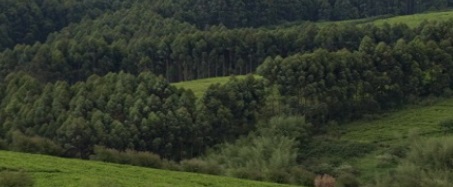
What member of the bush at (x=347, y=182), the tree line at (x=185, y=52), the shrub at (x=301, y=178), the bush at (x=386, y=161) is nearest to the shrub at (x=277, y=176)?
the shrub at (x=301, y=178)

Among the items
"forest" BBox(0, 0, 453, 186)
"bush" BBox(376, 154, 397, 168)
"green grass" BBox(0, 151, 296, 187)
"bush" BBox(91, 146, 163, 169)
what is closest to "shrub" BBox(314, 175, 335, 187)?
"forest" BBox(0, 0, 453, 186)

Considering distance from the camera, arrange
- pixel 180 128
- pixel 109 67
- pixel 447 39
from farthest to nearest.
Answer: pixel 109 67 < pixel 447 39 < pixel 180 128

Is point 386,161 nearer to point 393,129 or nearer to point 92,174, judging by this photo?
point 393,129

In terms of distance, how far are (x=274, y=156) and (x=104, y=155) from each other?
119ft

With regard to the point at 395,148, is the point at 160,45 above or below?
above

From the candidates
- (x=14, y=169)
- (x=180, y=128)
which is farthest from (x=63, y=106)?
(x=14, y=169)

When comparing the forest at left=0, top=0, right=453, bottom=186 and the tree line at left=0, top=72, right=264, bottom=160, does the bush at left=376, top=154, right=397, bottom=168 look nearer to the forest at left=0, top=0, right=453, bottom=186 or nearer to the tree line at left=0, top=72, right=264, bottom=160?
the forest at left=0, top=0, right=453, bottom=186

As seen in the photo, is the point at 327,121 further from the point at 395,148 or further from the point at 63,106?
the point at 63,106

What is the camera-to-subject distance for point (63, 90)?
121 metres

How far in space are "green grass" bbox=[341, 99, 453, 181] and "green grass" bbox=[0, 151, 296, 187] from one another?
43449 mm

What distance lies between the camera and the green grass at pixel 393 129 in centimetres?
11000

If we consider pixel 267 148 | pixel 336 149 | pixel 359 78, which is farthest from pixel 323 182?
pixel 359 78

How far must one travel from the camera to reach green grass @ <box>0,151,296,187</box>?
185 ft

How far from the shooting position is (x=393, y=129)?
121125 mm
